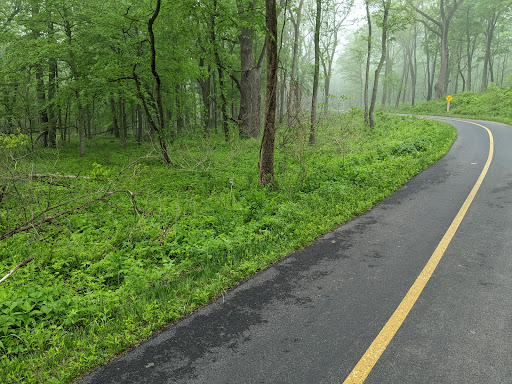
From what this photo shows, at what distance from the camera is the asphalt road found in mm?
3117

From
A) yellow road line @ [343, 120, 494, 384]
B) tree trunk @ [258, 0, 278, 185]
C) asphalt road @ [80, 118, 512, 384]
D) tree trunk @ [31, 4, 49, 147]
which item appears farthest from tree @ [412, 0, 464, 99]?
asphalt road @ [80, 118, 512, 384]

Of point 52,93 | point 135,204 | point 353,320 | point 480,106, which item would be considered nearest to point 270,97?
point 135,204

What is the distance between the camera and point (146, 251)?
588cm

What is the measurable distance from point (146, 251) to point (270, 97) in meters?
5.40

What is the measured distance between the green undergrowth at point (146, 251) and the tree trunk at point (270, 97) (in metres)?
0.58

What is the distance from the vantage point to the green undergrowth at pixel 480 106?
27.8m

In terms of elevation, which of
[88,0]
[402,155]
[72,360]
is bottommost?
[72,360]

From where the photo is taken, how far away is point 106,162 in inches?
591

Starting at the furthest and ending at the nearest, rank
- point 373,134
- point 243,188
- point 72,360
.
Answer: point 373,134 < point 243,188 < point 72,360

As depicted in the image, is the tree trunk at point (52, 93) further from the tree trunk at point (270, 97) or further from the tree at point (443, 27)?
the tree at point (443, 27)

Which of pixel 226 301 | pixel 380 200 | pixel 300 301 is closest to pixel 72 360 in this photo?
pixel 226 301

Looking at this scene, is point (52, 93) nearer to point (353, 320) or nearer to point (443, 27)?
point (353, 320)

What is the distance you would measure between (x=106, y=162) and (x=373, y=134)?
17143 millimetres

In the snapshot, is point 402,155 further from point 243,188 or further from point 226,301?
point 226,301
